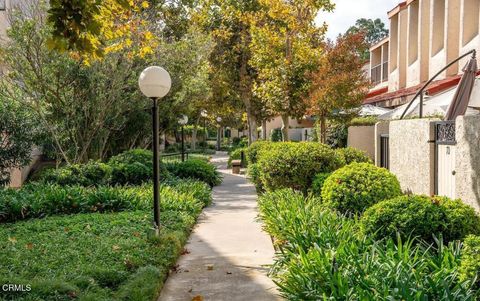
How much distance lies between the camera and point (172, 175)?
1605cm

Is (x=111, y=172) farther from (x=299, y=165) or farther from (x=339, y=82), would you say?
(x=339, y=82)

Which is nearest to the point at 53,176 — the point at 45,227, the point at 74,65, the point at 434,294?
the point at 74,65

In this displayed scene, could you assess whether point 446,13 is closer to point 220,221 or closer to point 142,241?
point 220,221

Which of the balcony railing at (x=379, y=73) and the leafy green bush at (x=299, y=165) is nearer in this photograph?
the leafy green bush at (x=299, y=165)

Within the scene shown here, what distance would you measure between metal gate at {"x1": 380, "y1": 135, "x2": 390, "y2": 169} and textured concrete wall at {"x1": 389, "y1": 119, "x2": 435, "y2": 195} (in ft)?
2.75

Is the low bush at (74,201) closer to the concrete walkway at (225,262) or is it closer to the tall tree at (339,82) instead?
the concrete walkway at (225,262)

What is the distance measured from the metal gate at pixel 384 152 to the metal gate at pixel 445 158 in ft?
11.4

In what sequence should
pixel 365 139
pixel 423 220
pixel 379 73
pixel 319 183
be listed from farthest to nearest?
1. pixel 379 73
2. pixel 365 139
3. pixel 319 183
4. pixel 423 220

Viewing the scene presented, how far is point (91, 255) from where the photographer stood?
669cm

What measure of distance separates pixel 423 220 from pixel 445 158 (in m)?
2.52

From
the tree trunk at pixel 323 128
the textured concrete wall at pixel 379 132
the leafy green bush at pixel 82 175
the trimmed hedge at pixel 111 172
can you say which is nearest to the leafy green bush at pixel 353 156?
the textured concrete wall at pixel 379 132

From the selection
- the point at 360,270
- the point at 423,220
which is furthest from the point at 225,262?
the point at 360,270

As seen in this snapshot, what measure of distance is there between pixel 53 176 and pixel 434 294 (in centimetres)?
1101

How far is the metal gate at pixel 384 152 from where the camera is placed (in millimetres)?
11797
